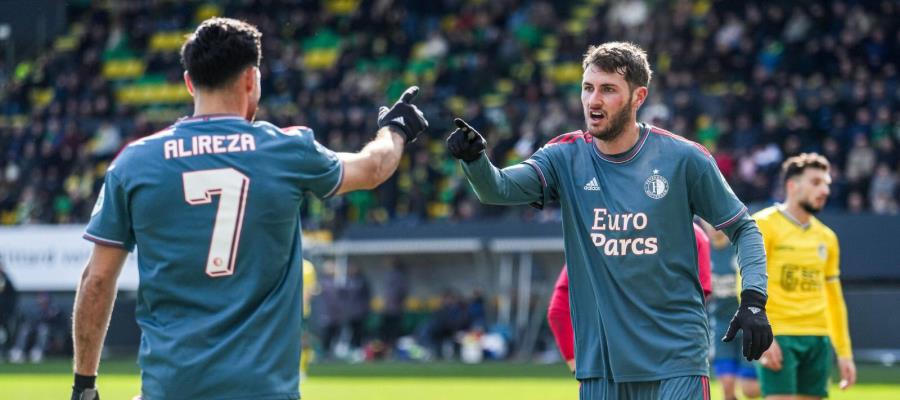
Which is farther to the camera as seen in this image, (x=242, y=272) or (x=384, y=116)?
(x=384, y=116)

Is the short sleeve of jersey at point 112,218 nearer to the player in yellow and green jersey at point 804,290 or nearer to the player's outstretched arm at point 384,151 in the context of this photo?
the player's outstretched arm at point 384,151

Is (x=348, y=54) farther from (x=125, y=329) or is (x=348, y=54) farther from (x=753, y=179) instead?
(x=753, y=179)

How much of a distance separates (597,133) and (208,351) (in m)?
2.36

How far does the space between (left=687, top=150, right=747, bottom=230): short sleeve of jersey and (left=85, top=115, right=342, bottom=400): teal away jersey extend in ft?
7.53

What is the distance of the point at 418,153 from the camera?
27.7 meters

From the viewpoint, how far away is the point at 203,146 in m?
4.77

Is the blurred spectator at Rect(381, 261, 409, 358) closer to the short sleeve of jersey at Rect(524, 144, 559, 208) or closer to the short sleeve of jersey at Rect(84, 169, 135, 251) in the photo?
the short sleeve of jersey at Rect(524, 144, 559, 208)

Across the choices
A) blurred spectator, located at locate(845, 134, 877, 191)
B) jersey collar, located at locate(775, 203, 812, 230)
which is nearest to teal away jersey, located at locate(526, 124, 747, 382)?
jersey collar, located at locate(775, 203, 812, 230)

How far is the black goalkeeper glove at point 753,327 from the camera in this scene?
5.96 m

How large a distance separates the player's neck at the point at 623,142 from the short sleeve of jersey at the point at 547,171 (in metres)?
0.28

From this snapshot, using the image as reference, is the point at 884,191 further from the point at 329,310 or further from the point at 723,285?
the point at 329,310

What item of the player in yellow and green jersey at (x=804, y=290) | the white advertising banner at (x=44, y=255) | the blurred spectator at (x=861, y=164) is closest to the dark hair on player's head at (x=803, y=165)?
the player in yellow and green jersey at (x=804, y=290)

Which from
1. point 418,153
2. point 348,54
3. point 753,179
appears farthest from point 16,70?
point 753,179

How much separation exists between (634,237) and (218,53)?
2.30 m
